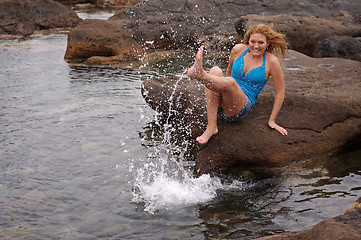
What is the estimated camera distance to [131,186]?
5027 millimetres

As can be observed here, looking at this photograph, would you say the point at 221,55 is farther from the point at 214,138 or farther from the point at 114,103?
the point at 214,138

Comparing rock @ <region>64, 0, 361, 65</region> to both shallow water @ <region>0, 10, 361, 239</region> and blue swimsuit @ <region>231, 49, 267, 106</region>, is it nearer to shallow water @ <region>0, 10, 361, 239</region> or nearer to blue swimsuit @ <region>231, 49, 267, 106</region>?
shallow water @ <region>0, 10, 361, 239</region>

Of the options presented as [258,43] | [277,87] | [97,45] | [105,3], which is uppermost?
[258,43]

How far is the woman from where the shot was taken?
506cm

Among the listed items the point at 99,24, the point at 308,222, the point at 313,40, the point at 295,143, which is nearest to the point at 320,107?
the point at 295,143

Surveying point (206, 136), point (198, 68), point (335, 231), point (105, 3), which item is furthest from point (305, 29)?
point (105, 3)

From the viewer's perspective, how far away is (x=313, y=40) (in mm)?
11125

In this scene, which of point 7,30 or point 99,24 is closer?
point 99,24

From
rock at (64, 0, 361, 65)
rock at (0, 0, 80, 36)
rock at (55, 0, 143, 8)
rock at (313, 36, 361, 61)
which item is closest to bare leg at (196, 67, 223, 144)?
rock at (313, 36, 361, 61)

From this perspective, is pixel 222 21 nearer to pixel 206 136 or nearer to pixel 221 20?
pixel 221 20

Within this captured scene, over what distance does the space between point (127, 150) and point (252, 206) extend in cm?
221

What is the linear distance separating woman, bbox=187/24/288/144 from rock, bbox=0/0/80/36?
11877 millimetres

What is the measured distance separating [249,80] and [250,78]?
0.10ft

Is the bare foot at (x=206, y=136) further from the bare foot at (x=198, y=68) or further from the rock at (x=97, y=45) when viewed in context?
the rock at (x=97, y=45)
